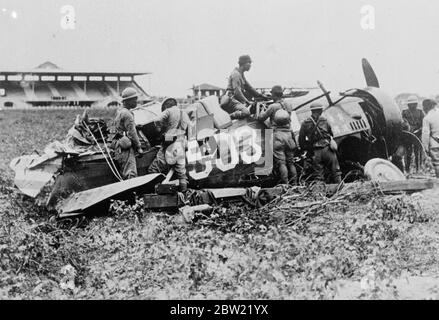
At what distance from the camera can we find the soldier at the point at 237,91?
9.29 m

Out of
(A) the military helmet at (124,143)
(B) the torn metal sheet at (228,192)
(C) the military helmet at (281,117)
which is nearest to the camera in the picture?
(B) the torn metal sheet at (228,192)

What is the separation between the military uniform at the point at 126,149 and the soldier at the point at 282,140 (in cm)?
216

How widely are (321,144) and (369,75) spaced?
313cm

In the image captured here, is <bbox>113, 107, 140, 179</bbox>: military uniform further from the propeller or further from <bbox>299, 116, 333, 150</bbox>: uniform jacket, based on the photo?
the propeller

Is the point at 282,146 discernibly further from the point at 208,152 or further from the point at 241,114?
the point at 208,152

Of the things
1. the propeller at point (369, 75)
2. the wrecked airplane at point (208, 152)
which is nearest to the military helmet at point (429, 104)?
the propeller at point (369, 75)

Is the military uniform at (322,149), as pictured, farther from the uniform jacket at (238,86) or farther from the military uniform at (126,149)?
the military uniform at (126,149)

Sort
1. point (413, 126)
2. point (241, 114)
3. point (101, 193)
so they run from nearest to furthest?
1. point (101, 193)
2. point (241, 114)
3. point (413, 126)

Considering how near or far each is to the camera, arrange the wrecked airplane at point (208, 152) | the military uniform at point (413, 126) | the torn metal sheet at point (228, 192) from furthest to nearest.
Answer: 1. the military uniform at point (413, 126)
2. the wrecked airplane at point (208, 152)
3. the torn metal sheet at point (228, 192)

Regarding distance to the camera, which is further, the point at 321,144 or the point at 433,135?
the point at 433,135

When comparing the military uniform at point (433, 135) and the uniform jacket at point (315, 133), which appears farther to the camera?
the military uniform at point (433, 135)

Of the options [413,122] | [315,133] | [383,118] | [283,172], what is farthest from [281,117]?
[413,122]

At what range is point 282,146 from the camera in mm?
8539
